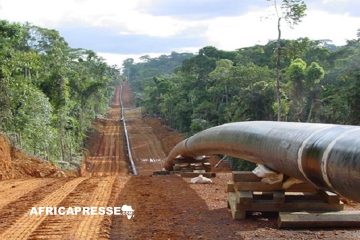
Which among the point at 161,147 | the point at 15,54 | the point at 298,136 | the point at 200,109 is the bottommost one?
the point at 161,147

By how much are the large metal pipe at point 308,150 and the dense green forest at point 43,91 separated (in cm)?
1518

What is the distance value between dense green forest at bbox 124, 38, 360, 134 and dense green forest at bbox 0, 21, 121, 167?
31.3ft

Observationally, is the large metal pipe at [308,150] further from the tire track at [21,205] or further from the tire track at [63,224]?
the tire track at [21,205]

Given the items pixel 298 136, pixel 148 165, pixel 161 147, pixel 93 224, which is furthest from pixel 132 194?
pixel 161 147

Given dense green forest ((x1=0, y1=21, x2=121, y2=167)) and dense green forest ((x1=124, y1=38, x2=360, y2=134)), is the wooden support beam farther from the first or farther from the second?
dense green forest ((x1=124, y1=38, x2=360, y2=134))

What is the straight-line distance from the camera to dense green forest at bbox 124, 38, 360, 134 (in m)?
27.0

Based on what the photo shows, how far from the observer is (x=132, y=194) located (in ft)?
34.7

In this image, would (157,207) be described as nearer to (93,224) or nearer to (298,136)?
(93,224)

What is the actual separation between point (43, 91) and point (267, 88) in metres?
14.3

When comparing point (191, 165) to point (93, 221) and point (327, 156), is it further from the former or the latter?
point (327, 156)

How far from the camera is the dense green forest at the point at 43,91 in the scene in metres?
22.0

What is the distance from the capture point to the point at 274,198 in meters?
7.06

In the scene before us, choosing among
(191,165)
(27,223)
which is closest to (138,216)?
(27,223)

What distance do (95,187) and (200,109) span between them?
31363 millimetres
